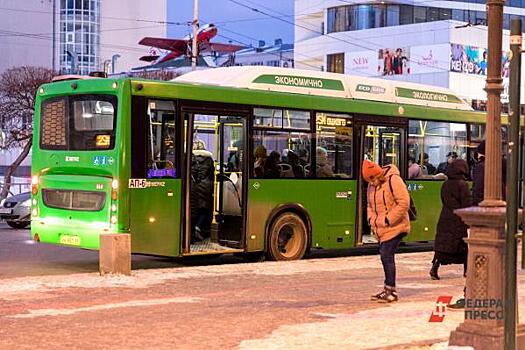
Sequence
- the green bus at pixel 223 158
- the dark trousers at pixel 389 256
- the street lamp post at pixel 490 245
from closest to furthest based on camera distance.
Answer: the street lamp post at pixel 490 245, the dark trousers at pixel 389 256, the green bus at pixel 223 158

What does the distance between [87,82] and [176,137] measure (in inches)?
67.4

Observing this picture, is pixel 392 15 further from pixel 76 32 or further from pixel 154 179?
pixel 154 179

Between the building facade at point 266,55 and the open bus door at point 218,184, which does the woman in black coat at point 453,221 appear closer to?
the open bus door at point 218,184

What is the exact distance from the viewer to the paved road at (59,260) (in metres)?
14.9

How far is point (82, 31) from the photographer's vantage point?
97312 millimetres

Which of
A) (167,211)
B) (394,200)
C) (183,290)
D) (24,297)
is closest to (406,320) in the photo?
(394,200)

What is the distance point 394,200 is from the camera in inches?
440

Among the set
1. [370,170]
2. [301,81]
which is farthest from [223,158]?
[370,170]

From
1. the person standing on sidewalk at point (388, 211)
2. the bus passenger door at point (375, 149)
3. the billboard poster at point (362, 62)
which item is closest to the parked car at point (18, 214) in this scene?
the bus passenger door at point (375, 149)

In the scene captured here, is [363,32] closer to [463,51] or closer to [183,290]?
[463,51]

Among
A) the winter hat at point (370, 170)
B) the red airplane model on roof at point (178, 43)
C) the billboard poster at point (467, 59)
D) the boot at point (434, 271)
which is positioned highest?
the red airplane model on roof at point (178, 43)

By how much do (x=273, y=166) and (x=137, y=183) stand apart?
3.07 metres

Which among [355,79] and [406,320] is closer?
[406,320]

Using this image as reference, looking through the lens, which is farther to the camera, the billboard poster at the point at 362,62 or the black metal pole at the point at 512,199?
the billboard poster at the point at 362,62
